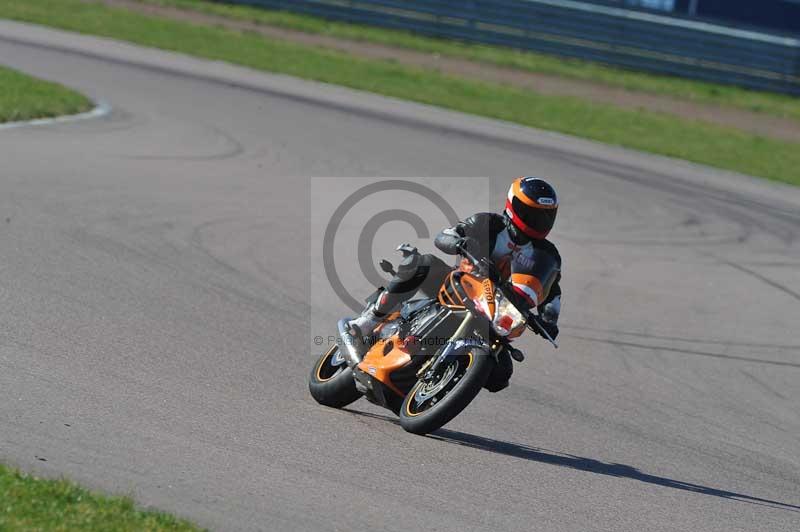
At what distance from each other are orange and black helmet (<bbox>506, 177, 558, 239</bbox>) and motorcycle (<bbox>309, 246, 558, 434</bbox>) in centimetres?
A: 16

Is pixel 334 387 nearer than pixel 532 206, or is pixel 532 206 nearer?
pixel 532 206

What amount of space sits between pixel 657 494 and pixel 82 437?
120 inches

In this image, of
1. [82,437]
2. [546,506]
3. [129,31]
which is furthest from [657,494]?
[129,31]

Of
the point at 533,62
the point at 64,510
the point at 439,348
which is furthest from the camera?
the point at 533,62

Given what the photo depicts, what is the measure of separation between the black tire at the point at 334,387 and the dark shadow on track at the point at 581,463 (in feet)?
1.96

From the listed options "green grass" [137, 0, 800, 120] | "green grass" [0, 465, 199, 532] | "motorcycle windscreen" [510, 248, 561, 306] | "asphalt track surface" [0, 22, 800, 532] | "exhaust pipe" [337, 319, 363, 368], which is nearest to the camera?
"green grass" [0, 465, 199, 532]

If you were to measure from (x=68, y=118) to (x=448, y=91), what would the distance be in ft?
31.2

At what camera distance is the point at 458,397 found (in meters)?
6.23

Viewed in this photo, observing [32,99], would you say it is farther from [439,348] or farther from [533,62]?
[533,62]

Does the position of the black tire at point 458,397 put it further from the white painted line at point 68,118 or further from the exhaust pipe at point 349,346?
the white painted line at point 68,118

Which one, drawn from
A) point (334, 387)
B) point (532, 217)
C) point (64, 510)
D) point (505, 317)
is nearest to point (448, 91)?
point (334, 387)

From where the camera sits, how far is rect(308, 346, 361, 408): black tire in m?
7.06

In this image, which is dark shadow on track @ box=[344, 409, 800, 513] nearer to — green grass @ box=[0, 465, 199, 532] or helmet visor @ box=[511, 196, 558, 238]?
helmet visor @ box=[511, 196, 558, 238]

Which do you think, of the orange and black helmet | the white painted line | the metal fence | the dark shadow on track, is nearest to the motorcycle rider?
the orange and black helmet
